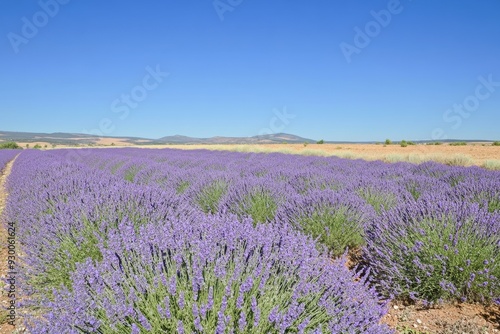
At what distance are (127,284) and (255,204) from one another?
2.64 meters

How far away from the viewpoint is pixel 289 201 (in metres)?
3.88

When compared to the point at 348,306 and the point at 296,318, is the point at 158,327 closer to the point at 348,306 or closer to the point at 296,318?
the point at 296,318

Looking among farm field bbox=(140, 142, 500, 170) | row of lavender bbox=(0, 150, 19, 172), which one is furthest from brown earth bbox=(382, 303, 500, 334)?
row of lavender bbox=(0, 150, 19, 172)

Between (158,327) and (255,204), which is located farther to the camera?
(255,204)

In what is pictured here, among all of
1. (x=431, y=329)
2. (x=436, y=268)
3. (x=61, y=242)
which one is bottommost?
(x=431, y=329)

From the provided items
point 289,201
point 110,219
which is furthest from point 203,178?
point 110,219

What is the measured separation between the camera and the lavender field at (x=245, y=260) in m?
1.31

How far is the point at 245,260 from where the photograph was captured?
1.66m

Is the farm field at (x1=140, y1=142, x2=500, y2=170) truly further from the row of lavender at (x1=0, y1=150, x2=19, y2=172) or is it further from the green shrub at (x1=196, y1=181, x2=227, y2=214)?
the row of lavender at (x1=0, y1=150, x2=19, y2=172)

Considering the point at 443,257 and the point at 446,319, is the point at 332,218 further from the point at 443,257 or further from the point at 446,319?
the point at 446,319

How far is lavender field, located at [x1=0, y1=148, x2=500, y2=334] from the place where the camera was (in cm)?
131

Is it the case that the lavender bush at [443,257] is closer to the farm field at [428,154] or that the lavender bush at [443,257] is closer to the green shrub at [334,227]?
the green shrub at [334,227]

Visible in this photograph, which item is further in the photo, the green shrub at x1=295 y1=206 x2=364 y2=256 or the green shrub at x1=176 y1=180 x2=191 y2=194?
the green shrub at x1=176 y1=180 x2=191 y2=194

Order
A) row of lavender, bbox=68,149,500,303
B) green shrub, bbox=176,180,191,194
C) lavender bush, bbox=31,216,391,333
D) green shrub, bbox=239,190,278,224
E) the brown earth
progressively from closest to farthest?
lavender bush, bbox=31,216,391,333
the brown earth
row of lavender, bbox=68,149,500,303
green shrub, bbox=239,190,278,224
green shrub, bbox=176,180,191,194
